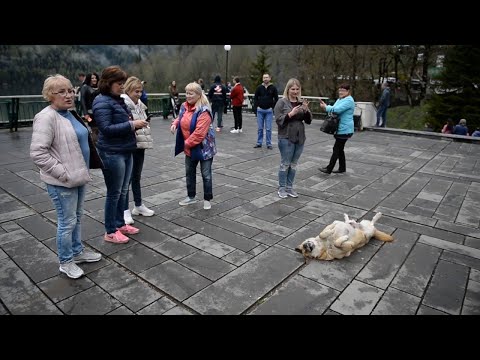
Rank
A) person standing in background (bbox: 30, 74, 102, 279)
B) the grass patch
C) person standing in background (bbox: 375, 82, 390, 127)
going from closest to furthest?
person standing in background (bbox: 30, 74, 102, 279) < person standing in background (bbox: 375, 82, 390, 127) < the grass patch

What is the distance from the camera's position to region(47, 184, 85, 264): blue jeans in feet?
9.84

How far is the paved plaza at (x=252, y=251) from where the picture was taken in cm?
288

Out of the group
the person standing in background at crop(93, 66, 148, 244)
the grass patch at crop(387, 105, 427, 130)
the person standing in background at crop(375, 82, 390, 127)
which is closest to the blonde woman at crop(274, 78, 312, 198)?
the person standing in background at crop(93, 66, 148, 244)

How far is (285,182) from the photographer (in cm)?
550

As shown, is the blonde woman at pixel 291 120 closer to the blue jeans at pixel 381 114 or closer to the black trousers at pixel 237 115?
the black trousers at pixel 237 115

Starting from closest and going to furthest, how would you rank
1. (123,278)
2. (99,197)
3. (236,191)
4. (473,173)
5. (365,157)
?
(123,278)
(99,197)
(236,191)
(473,173)
(365,157)

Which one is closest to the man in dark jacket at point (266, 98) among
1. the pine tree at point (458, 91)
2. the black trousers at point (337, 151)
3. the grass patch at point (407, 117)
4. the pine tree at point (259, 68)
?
the black trousers at point (337, 151)

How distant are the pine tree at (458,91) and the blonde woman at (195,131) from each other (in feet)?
68.3

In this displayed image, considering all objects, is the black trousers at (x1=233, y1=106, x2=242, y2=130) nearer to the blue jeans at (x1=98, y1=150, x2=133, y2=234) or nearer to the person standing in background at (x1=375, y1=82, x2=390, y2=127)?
the person standing in background at (x1=375, y1=82, x2=390, y2=127)

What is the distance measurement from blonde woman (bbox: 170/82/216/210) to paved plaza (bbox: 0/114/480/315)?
23.8 inches
